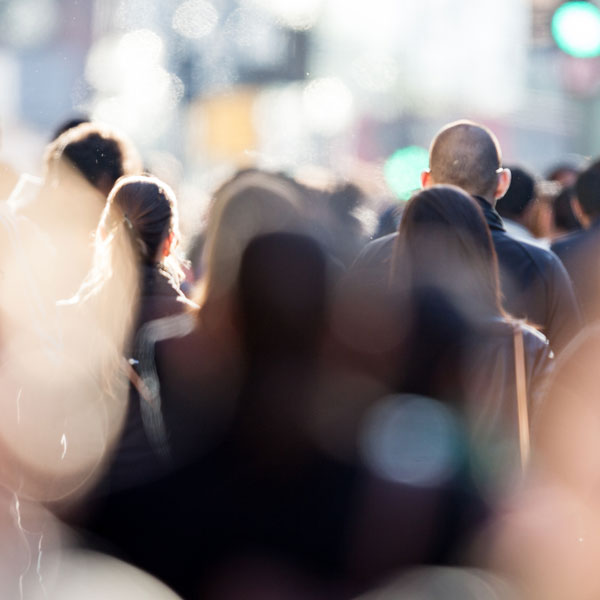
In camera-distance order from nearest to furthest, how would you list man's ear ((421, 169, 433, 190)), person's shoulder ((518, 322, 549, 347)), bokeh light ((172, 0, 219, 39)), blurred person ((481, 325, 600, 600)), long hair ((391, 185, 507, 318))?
blurred person ((481, 325, 600, 600)) → long hair ((391, 185, 507, 318)) → person's shoulder ((518, 322, 549, 347)) → man's ear ((421, 169, 433, 190)) → bokeh light ((172, 0, 219, 39))

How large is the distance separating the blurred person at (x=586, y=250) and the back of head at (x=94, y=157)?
6.81 feet

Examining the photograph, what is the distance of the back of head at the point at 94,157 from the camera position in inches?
201

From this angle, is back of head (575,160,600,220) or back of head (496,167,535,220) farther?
back of head (496,167,535,220)

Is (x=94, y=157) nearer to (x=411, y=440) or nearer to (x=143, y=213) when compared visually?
(x=143, y=213)

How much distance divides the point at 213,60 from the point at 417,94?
1062cm

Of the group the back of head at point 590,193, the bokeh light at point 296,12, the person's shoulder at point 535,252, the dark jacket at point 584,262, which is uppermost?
the person's shoulder at point 535,252

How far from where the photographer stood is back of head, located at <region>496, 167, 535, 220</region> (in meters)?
6.06

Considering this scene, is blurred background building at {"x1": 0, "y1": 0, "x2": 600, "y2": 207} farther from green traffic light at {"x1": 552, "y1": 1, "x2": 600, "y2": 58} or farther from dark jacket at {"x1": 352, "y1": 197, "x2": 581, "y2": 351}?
dark jacket at {"x1": 352, "y1": 197, "x2": 581, "y2": 351}

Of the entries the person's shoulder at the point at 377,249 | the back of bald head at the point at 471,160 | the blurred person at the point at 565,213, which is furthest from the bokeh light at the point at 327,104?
the person's shoulder at the point at 377,249

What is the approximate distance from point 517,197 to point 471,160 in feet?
4.83

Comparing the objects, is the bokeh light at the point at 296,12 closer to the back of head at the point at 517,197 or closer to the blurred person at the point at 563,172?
the blurred person at the point at 563,172

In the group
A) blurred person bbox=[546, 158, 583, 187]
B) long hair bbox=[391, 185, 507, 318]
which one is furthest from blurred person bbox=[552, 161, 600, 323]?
blurred person bbox=[546, 158, 583, 187]

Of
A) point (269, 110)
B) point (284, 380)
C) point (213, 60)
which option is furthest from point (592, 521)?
point (269, 110)

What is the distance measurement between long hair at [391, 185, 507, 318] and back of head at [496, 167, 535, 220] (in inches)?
114
